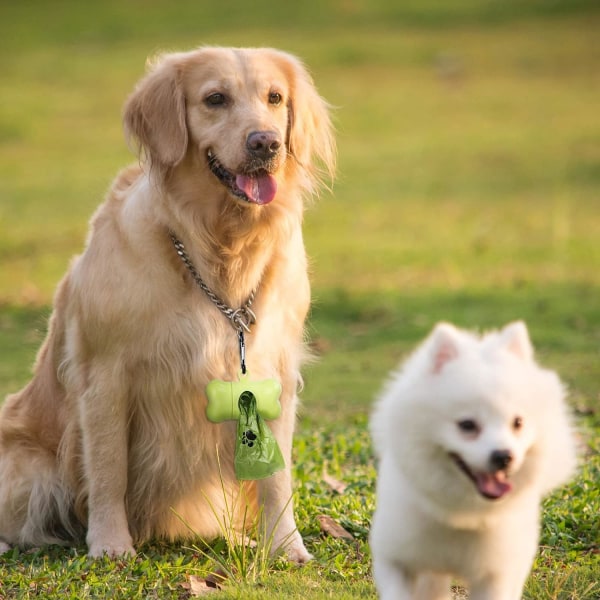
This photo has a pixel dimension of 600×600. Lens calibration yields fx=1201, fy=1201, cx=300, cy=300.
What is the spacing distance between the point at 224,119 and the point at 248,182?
0.30m

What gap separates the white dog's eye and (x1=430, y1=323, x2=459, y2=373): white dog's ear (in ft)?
0.62

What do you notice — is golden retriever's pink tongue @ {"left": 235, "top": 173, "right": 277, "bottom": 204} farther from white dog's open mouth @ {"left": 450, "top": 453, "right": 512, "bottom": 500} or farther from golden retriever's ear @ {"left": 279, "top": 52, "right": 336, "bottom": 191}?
white dog's open mouth @ {"left": 450, "top": 453, "right": 512, "bottom": 500}

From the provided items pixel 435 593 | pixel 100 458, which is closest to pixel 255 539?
pixel 100 458

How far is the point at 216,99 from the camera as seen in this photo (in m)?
5.26

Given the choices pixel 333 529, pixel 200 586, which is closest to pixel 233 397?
pixel 200 586

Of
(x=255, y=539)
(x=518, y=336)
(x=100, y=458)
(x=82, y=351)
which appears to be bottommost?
(x=255, y=539)

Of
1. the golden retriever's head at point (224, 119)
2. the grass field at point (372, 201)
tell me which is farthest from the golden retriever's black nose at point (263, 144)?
the grass field at point (372, 201)

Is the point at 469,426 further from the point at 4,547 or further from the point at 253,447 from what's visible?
the point at 4,547

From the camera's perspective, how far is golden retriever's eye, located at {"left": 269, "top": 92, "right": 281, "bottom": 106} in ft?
17.5

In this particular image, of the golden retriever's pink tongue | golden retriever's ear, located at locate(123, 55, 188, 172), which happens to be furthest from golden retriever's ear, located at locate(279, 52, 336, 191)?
golden retriever's ear, located at locate(123, 55, 188, 172)

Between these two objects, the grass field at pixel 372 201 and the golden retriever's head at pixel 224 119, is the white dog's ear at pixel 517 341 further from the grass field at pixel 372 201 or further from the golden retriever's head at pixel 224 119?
the golden retriever's head at pixel 224 119

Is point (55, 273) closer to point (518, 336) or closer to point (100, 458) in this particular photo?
point (100, 458)

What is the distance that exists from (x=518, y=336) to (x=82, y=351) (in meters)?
2.35

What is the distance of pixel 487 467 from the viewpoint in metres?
3.55
